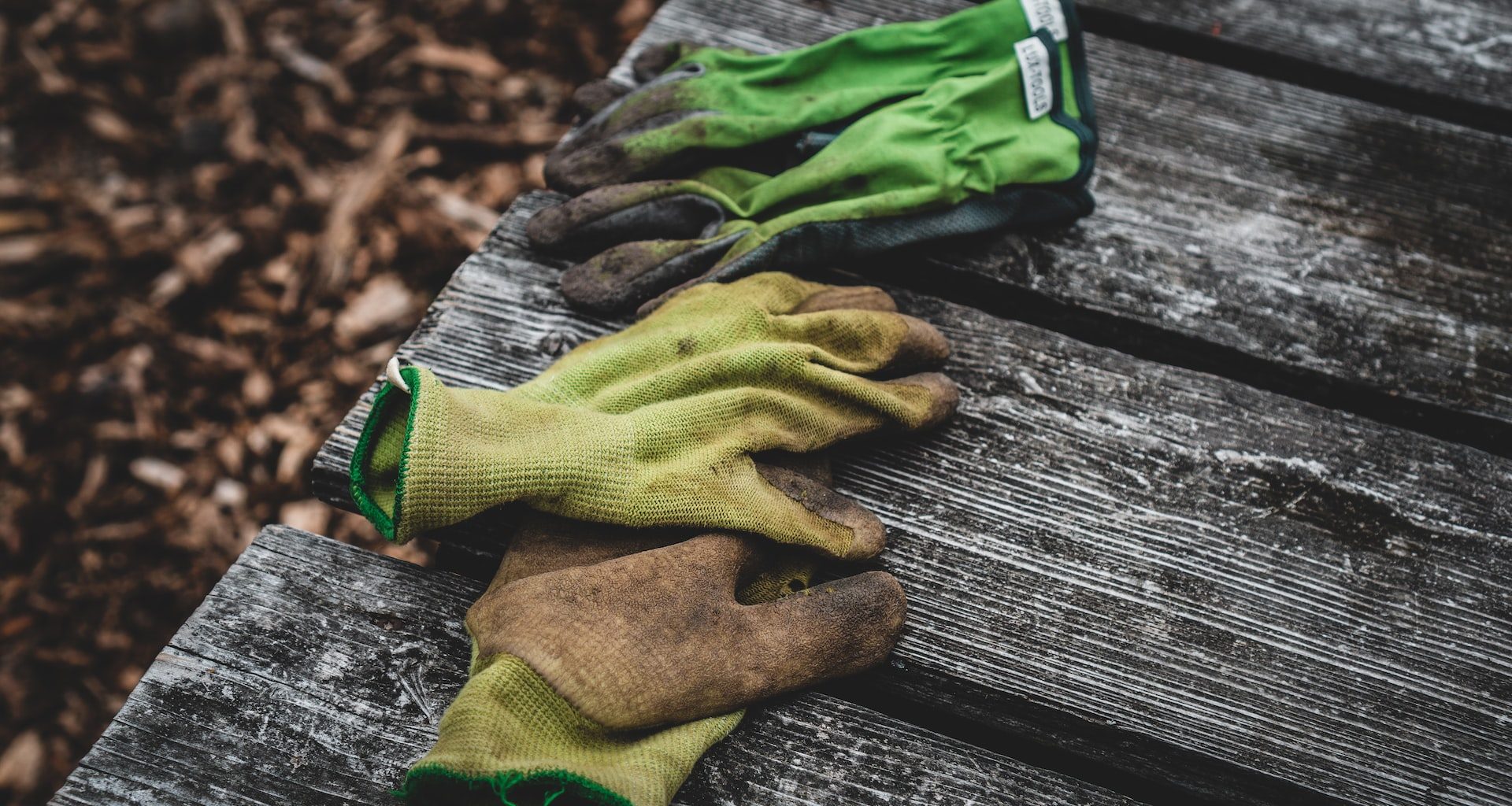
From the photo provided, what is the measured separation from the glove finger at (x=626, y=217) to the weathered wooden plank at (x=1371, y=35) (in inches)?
42.4

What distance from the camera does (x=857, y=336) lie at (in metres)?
1.37

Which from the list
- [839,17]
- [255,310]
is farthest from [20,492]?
[839,17]

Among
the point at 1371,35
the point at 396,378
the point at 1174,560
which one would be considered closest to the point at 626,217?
the point at 396,378

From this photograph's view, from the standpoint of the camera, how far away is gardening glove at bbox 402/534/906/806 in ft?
3.07

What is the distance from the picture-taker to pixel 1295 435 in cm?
145

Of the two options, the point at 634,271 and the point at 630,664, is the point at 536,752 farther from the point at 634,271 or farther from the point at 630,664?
the point at 634,271

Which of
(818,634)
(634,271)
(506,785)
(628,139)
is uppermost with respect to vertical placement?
(628,139)

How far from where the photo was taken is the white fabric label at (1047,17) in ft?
5.58

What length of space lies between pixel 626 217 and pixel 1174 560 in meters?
0.99

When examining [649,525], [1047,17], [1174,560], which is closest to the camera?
[649,525]

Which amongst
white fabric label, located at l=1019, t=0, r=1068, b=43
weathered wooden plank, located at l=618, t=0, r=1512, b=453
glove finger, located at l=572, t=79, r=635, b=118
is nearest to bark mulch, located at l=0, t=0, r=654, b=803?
glove finger, located at l=572, t=79, r=635, b=118

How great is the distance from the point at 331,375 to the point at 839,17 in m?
1.77

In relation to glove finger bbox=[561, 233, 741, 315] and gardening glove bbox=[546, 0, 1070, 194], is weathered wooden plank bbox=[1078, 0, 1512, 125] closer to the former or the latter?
gardening glove bbox=[546, 0, 1070, 194]

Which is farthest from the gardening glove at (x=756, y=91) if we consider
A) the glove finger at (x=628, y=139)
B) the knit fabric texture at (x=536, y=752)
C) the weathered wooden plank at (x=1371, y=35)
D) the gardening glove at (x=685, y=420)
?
the knit fabric texture at (x=536, y=752)
